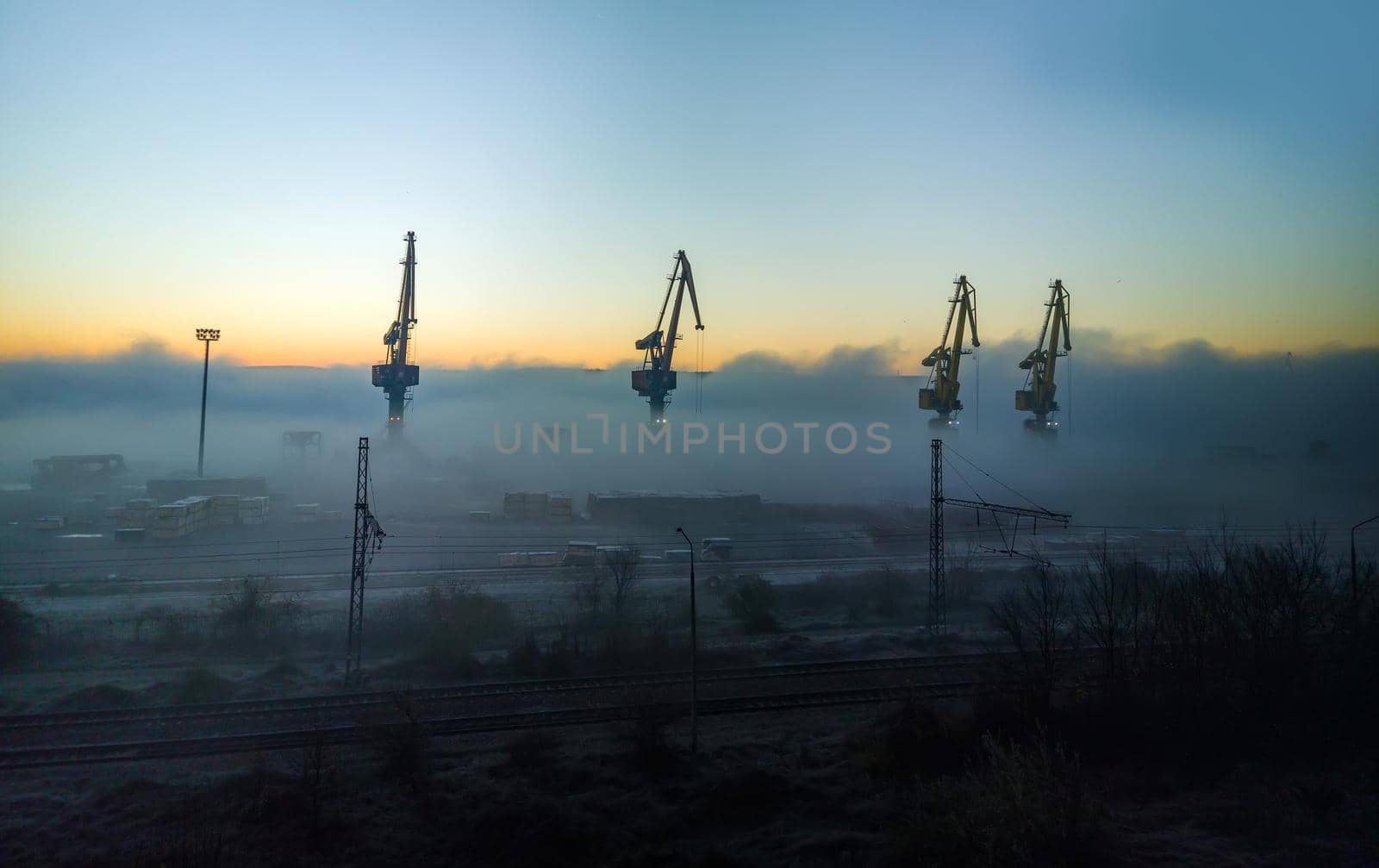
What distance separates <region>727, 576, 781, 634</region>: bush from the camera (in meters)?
17.2

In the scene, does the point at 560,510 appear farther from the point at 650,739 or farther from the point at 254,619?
the point at 650,739

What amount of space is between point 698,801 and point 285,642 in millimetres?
10823

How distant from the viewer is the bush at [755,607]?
17.2m

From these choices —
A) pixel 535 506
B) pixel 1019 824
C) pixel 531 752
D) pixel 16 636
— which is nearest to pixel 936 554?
pixel 1019 824

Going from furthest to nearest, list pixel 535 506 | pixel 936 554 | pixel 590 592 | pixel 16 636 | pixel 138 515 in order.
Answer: pixel 535 506, pixel 138 515, pixel 590 592, pixel 936 554, pixel 16 636

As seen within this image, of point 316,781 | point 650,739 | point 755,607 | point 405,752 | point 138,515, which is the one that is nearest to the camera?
point 316,781

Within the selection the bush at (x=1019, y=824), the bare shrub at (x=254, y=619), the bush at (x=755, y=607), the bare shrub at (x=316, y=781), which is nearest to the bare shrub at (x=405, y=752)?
the bare shrub at (x=316, y=781)

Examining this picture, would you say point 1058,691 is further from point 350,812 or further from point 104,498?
point 104,498

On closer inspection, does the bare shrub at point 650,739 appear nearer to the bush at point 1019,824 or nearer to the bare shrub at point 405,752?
the bare shrub at point 405,752

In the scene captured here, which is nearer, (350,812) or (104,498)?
(350,812)

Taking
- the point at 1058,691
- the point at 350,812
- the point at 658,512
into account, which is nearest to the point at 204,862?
the point at 350,812

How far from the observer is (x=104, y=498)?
36594 mm

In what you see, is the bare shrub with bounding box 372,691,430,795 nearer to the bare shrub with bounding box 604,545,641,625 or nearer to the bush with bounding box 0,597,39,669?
the bare shrub with bounding box 604,545,641,625

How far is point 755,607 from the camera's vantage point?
18.1m
